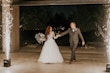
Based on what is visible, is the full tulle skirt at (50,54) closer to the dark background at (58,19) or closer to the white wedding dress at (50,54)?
the white wedding dress at (50,54)

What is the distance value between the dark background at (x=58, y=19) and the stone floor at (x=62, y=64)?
168 inches

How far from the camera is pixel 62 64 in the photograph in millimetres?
13781

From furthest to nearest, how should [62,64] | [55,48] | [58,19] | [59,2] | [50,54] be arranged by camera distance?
[58,19]
[59,2]
[55,48]
[50,54]
[62,64]

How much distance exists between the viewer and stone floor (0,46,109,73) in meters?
12.4

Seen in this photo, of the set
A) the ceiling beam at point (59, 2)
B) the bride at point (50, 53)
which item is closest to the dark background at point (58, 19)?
the ceiling beam at point (59, 2)

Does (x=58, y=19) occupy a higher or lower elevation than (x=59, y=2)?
lower

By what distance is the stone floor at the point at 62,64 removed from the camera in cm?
1238

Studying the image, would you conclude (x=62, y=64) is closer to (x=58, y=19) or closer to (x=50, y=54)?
(x=50, y=54)

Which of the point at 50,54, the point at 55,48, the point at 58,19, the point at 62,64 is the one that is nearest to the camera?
the point at 62,64

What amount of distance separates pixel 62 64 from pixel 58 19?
332 inches

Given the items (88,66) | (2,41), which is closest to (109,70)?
(88,66)

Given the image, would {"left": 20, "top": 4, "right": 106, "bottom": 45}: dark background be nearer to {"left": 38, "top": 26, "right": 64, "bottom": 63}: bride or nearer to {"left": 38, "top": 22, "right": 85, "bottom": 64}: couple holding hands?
{"left": 38, "top": 26, "right": 64, "bottom": 63}: bride

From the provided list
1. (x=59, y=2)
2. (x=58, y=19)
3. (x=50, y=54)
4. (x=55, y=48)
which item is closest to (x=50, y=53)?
(x=50, y=54)

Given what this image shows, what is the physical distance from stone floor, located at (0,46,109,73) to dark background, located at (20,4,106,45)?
14.0 ft
